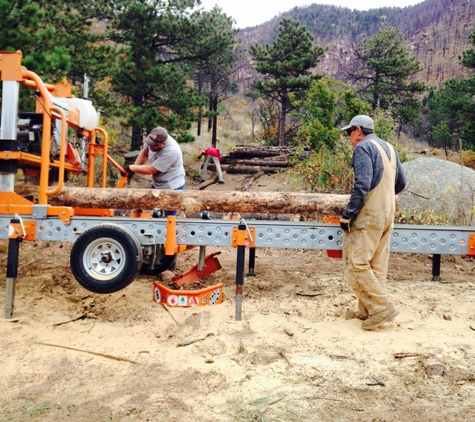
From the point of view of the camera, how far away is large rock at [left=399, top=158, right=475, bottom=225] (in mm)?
8102

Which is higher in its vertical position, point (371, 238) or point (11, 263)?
point (371, 238)

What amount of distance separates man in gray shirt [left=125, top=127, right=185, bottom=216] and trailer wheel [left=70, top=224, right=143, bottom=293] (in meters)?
1.42

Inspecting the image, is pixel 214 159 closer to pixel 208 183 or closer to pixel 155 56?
pixel 208 183

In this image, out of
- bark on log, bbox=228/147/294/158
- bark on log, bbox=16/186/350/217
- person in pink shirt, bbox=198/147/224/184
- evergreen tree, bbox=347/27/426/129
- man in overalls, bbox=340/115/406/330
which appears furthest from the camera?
evergreen tree, bbox=347/27/426/129

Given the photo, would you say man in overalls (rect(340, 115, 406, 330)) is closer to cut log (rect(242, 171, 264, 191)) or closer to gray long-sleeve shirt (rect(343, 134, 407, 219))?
gray long-sleeve shirt (rect(343, 134, 407, 219))

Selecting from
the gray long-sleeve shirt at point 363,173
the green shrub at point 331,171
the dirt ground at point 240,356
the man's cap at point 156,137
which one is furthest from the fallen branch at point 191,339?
the green shrub at point 331,171

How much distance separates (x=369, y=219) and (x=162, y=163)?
3039 mm

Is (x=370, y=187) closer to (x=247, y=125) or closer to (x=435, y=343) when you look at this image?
(x=435, y=343)

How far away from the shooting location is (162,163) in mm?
6117

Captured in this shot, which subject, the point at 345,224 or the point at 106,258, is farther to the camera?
the point at 106,258

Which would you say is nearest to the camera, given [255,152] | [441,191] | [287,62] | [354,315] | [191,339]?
[191,339]

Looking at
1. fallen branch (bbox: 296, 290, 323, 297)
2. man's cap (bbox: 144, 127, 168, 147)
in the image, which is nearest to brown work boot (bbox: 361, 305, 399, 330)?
fallen branch (bbox: 296, 290, 323, 297)

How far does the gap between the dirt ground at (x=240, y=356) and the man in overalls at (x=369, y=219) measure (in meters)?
0.30

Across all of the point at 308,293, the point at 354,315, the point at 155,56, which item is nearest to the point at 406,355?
the point at 354,315
